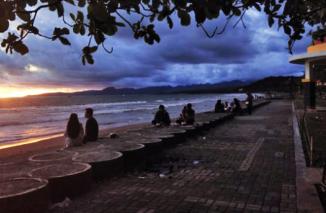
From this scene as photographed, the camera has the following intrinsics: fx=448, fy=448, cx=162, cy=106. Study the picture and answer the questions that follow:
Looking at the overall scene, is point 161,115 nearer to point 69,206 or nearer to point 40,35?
point 69,206

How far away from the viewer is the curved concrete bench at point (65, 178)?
673cm

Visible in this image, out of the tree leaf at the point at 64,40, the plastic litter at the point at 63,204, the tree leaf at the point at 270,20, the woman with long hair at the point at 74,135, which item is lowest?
the plastic litter at the point at 63,204

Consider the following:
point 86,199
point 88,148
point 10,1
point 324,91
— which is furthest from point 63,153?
point 324,91

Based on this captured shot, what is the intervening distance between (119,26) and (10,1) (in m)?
0.68

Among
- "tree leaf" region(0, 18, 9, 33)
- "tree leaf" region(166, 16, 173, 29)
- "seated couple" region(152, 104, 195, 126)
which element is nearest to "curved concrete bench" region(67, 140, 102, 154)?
"seated couple" region(152, 104, 195, 126)

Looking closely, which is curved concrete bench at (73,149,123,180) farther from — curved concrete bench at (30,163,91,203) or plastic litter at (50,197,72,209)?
plastic litter at (50,197,72,209)

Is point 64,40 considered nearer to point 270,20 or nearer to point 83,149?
point 270,20

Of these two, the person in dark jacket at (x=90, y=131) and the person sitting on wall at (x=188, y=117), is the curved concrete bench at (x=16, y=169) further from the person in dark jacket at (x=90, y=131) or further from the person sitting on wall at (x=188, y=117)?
the person sitting on wall at (x=188, y=117)

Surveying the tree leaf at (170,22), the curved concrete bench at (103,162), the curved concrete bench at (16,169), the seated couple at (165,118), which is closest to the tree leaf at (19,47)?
the tree leaf at (170,22)

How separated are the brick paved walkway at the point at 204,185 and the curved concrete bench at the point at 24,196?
30cm

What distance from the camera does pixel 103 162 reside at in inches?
324

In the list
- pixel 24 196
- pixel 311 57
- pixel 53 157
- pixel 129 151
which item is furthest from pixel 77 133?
pixel 311 57

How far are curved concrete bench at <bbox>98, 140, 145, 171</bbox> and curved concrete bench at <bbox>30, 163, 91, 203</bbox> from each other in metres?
1.77

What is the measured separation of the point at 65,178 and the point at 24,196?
1.10m
